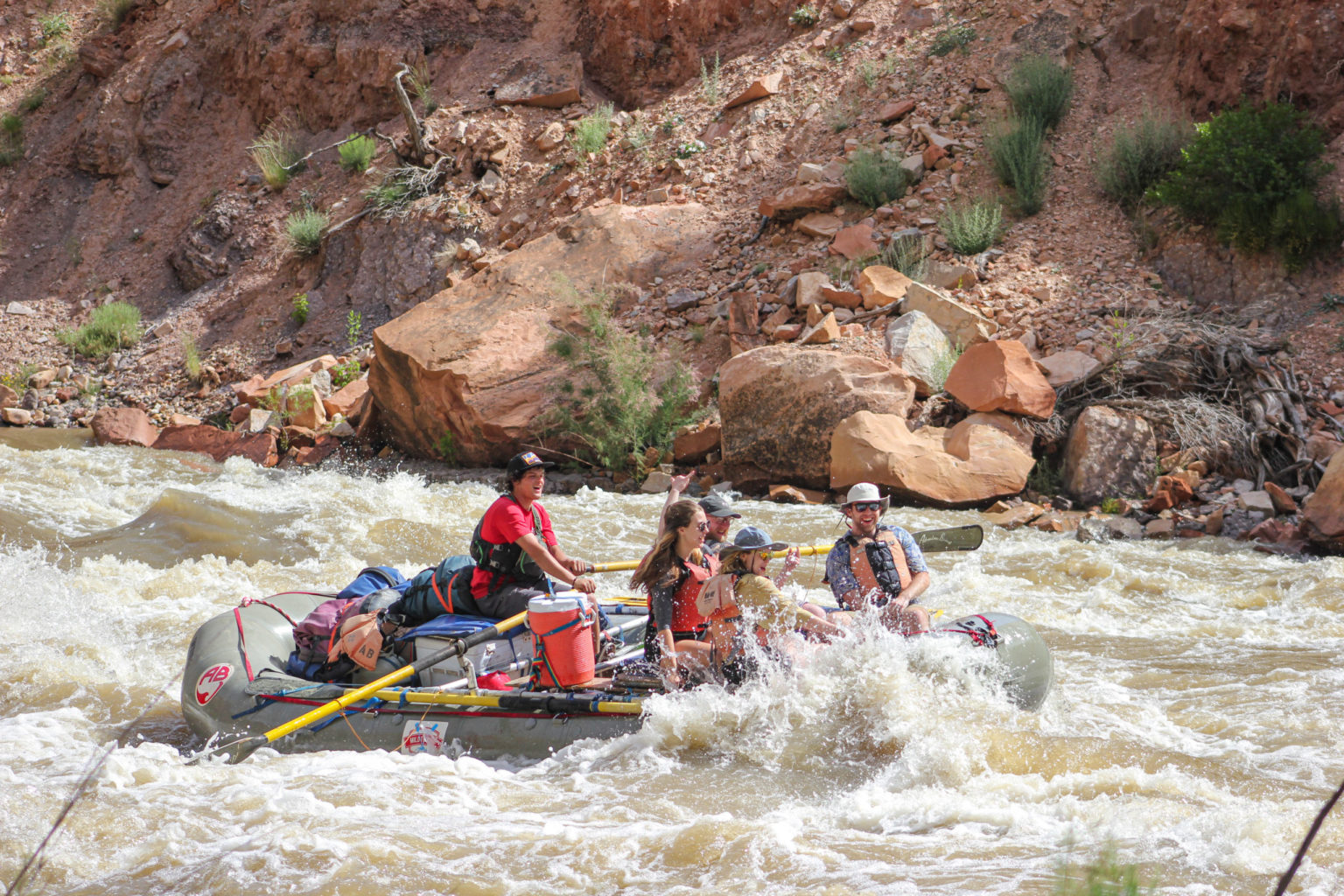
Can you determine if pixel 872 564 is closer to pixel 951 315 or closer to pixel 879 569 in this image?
pixel 879 569

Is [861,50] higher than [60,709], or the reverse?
[861,50]

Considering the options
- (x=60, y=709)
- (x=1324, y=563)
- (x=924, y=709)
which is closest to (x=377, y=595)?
(x=60, y=709)

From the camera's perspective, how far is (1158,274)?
10.0m

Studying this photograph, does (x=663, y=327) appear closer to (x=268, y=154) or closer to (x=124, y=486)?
(x=124, y=486)

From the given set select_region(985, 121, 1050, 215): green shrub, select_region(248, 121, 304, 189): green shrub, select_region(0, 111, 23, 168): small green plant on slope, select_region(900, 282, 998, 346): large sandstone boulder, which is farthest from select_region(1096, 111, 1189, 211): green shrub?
select_region(0, 111, 23, 168): small green plant on slope

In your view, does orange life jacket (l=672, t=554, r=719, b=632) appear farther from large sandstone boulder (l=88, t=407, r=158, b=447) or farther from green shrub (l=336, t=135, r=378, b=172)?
green shrub (l=336, t=135, r=378, b=172)

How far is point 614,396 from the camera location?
32.4ft

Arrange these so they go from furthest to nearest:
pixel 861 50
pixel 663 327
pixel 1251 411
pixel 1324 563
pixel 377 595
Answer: pixel 861 50 < pixel 663 327 < pixel 1251 411 < pixel 1324 563 < pixel 377 595

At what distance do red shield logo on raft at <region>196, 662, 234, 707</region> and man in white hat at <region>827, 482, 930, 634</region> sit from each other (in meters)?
2.79

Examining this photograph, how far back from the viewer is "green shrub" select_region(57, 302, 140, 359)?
15.4 metres

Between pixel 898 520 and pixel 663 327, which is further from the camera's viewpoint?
pixel 663 327

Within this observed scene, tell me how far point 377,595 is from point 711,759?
1.81m

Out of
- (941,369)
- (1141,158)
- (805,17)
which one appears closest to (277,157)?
(805,17)

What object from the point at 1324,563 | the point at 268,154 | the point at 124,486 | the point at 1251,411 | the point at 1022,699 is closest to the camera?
the point at 1022,699
